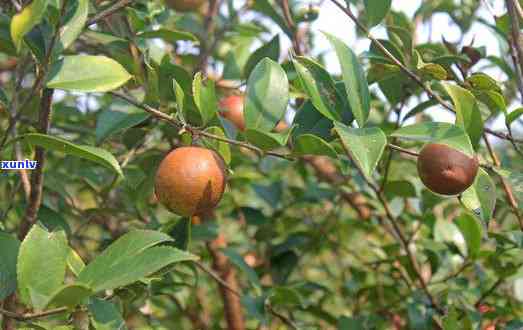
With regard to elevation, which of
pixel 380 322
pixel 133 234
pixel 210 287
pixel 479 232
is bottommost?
pixel 210 287

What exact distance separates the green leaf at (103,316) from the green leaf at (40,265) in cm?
5

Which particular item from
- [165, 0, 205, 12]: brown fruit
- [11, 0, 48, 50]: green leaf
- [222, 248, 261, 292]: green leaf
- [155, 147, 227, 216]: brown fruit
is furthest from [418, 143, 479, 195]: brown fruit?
[165, 0, 205, 12]: brown fruit

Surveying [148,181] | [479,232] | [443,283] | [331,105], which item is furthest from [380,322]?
[331,105]

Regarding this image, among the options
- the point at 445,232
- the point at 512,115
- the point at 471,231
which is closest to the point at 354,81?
the point at 512,115

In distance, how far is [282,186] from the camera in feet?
5.89

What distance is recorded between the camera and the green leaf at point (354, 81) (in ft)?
2.85

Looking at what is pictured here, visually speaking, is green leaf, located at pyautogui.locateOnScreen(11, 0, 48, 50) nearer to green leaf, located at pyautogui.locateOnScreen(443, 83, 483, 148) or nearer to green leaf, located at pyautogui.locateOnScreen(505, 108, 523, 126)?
green leaf, located at pyautogui.locateOnScreen(443, 83, 483, 148)

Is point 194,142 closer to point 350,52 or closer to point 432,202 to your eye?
point 350,52

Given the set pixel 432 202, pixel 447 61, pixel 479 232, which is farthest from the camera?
pixel 432 202

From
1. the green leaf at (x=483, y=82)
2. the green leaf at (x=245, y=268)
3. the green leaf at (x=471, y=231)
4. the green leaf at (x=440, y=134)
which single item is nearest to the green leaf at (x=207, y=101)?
the green leaf at (x=440, y=134)

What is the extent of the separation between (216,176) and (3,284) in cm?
27

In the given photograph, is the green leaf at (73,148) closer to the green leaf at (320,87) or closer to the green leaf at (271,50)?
the green leaf at (320,87)

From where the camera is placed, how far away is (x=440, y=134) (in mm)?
809

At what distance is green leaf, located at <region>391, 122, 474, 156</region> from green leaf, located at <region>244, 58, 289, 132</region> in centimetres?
15
